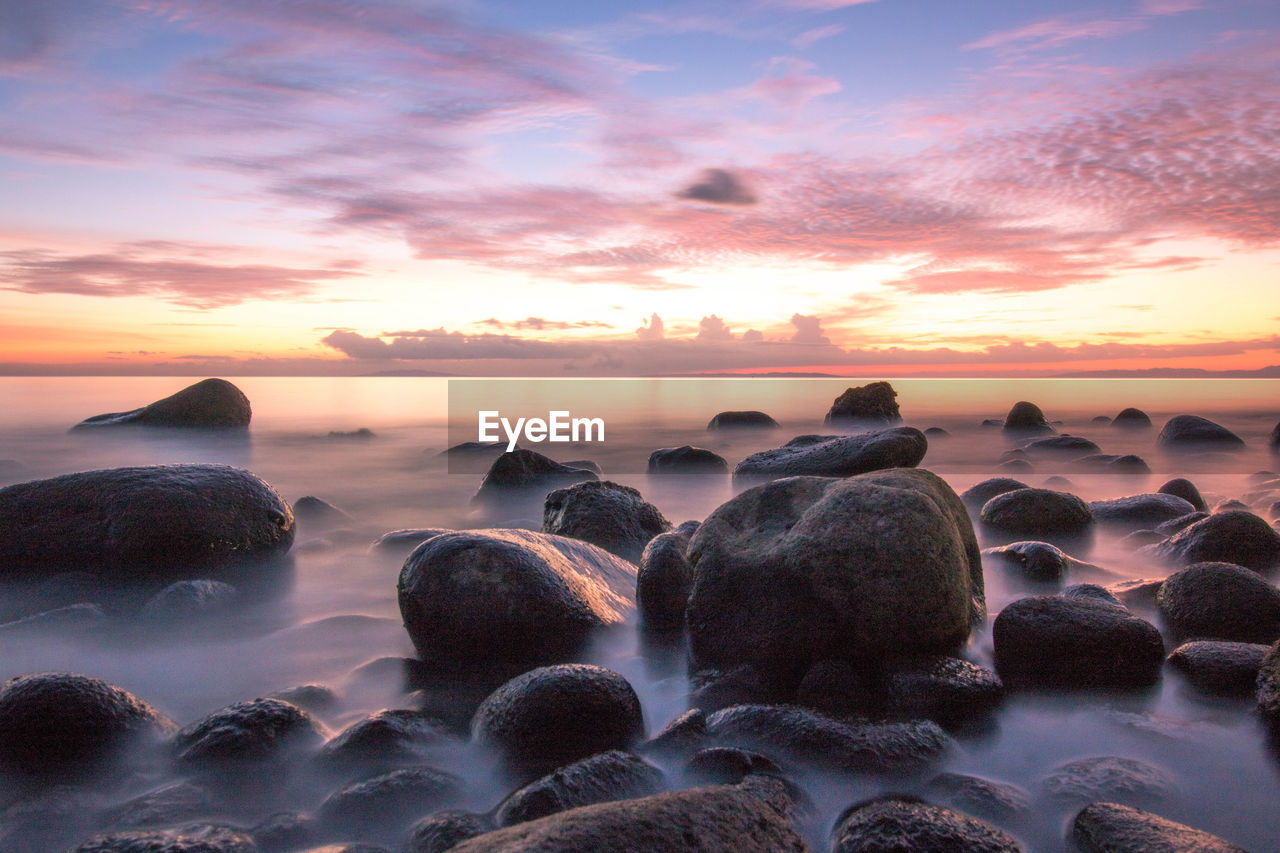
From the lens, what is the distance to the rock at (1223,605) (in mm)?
4793

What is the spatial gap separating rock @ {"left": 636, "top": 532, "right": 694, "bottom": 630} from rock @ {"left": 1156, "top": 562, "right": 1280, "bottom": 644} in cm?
326

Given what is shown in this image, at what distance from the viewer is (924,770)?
11.0 feet

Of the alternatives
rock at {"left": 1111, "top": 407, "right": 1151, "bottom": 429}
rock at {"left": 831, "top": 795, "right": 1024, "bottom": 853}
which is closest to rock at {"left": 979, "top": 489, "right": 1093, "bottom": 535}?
rock at {"left": 831, "top": 795, "right": 1024, "bottom": 853}

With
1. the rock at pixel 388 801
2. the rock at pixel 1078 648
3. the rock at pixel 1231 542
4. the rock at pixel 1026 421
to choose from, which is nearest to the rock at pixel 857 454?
the rock at pixel 1231 542

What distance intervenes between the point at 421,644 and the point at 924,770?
3.08 m

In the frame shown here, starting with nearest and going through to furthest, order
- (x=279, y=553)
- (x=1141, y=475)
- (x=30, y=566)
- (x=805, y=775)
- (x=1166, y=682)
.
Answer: (x=805, y=775), (x=1166, y=682), (x=30, y=566), (x=279, y=553), (x=1141, y=475)

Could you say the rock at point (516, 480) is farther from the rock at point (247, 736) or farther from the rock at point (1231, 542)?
the rock at point (1231, 542)

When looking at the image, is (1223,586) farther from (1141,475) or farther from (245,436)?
(245,436)

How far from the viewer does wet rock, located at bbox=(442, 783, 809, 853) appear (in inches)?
79.0

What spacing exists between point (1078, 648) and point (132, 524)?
22.7ft

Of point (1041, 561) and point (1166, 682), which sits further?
point (1041, 561)

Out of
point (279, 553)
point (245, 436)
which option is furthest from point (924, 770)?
point (245, 436)

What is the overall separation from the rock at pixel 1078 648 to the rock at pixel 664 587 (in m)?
1.99

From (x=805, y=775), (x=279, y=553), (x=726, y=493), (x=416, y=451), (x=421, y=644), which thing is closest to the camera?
(x=805, y=775)
